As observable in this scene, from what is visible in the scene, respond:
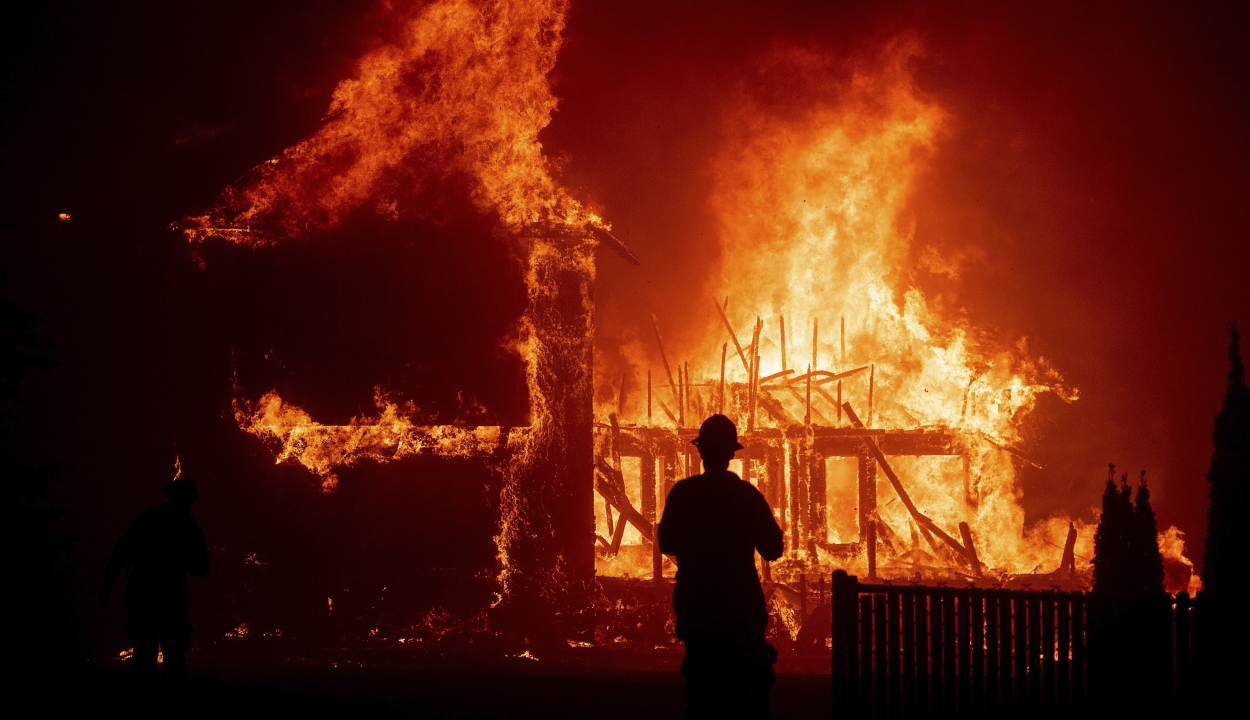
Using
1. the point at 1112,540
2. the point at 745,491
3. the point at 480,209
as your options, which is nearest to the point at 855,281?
the point at 480,209

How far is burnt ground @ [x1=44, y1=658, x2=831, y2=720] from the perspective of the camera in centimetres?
865

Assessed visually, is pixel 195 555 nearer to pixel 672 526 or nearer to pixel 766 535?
pixel 672 526

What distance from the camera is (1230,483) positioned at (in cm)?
1193

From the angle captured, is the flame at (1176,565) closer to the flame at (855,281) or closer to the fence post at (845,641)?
the flame at (855,281)

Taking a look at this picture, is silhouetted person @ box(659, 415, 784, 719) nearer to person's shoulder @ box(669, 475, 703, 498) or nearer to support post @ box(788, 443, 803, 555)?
person's shoulder @ box(669, 475, 703, 498)

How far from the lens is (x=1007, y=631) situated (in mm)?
8156

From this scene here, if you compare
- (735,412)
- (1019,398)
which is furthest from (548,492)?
(1019,398)

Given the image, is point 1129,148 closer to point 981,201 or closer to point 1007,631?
point 981,201

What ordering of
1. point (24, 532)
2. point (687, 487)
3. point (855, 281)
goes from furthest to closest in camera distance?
point (855, 281) < point (24, 532) < point (687, 487)

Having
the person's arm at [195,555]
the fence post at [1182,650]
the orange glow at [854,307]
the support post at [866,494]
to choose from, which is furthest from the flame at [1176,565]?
the person's arm at [195,555]

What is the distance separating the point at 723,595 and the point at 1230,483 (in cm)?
908

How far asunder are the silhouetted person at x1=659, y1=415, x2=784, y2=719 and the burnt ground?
11.8ft

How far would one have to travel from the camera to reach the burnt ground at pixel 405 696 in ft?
28.4

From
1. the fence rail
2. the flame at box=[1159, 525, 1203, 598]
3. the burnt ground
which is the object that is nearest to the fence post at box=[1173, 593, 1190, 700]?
the fence rail
